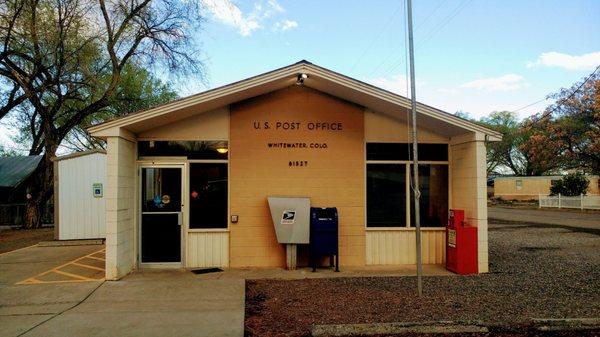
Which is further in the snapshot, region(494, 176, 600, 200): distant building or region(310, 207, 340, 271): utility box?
region(494, 176, 600, 200): distant building

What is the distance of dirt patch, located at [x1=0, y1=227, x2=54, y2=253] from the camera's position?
45.4 ft

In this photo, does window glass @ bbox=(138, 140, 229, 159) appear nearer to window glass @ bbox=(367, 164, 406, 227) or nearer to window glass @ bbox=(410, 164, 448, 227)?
window glass @ bbox=(367, 164, 406, 227)

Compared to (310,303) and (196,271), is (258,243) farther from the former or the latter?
(310,303)

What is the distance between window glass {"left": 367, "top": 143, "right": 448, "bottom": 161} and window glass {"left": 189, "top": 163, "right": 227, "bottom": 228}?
3125 millimetres

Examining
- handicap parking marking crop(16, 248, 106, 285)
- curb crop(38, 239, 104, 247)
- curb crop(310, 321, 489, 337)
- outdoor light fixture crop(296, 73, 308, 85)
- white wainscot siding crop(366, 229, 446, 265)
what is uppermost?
outdoor light fixture crop(296, 73, 308, 85)

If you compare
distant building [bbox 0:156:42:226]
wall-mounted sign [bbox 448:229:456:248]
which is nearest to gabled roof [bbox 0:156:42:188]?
distant building [bbox 0:156:42:226]

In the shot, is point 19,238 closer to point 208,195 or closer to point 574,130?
point 208,195

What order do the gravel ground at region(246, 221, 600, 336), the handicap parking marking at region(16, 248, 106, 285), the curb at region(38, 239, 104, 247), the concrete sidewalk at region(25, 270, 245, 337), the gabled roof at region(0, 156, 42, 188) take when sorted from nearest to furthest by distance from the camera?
the concrete sidewalk at region(25, 270, 245, 337)
the gravel ground at region(246, 221, 600, 336)
the handicap parking marking at region(16, 248, 106, 285)
the curb at region(38, 239, 104, 247)
the gabled roof at region(0, 156, 42, 188)

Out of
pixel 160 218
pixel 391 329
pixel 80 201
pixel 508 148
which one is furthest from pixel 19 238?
pixel 508 148

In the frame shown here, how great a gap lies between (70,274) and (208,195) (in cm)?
294

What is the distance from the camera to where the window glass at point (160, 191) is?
9242mm

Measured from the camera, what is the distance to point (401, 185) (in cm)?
980

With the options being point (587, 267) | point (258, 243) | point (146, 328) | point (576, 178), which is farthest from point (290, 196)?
point (576, 178)

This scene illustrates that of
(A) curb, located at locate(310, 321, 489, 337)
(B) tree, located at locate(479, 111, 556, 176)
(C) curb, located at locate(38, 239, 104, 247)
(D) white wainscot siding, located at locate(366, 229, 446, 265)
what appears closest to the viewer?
(A) curb, located at locate(310, 321, 489, 337)
